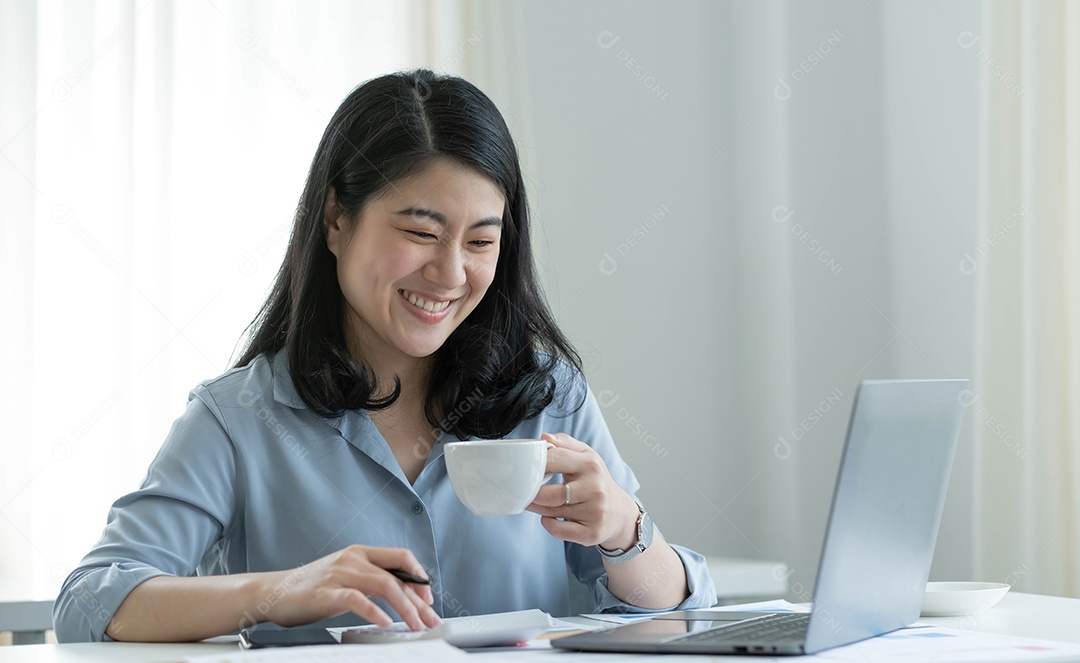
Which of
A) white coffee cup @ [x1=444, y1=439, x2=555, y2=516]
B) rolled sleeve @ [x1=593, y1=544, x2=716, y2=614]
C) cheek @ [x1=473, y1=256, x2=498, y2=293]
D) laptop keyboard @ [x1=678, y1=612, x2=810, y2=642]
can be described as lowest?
rolled sleeve @ [x1=593, y1=544, x2=716, y2=614]

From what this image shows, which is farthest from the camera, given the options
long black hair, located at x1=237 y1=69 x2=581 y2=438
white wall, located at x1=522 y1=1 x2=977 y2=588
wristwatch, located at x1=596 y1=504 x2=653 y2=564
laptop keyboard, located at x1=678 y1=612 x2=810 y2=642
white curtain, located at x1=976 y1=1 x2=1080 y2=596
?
white wall, located at x1=522 y1=1 x2=977 y2=588

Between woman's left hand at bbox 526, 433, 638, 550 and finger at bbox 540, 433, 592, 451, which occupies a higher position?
finger at bbox 540, 433, 592, 451

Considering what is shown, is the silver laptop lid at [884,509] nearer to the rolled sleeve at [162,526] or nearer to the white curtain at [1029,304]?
the rolled sleeve at [162,526]

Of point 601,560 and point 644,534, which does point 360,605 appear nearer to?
point 644,534

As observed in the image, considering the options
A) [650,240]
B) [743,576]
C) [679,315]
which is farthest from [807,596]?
[650,240]

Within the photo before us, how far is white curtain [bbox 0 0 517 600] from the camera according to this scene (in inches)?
88.9


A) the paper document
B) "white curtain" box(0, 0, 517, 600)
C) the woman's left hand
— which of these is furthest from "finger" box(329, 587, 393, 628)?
"white curtain" box(0, 0, 517, 600)

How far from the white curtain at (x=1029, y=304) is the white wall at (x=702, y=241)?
490 millimetres

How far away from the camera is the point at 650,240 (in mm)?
2654

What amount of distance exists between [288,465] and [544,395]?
1.23 ft

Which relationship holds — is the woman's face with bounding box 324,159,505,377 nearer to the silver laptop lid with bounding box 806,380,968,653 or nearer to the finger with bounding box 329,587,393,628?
the finger with bounding box 329,587,393,628

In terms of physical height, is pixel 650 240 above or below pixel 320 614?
above

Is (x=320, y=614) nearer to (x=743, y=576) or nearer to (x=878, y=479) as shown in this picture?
(x=878, y=479)

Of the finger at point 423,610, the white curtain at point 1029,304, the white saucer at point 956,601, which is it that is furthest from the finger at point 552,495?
the white curtain at point 1029,304
